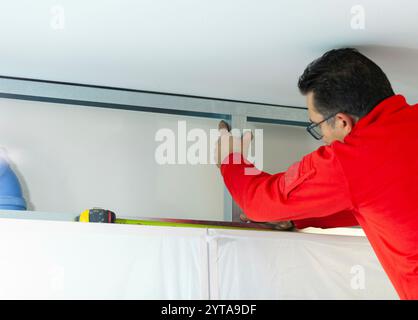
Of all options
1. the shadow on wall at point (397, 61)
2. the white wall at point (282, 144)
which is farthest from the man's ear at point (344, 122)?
the white wall at point (282, 144)

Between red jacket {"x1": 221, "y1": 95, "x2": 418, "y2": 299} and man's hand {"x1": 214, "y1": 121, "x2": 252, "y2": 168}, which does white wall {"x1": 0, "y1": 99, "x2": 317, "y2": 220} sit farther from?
red jacket {"x1": 221, "y1": 95, "x2": 418, "y2": 299}

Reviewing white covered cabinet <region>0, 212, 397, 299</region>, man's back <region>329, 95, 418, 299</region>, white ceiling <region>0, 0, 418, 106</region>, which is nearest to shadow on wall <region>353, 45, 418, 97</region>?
white ceiling <region>0, 0, 418, 106</region>

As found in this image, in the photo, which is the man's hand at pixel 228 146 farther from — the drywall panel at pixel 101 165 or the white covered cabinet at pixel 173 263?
the drywall panel at pixel 101 165

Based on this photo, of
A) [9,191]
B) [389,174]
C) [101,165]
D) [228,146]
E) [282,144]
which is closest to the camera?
[389,174]

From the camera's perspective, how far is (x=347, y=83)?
1.37 metres

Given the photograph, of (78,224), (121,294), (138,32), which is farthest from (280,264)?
(138,32)

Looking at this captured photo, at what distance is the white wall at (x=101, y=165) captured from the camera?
1.73 m

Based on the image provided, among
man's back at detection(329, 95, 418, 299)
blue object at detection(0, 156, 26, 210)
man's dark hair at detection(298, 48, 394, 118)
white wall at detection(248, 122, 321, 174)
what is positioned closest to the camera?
man's back at detection(329, 95, 418, 299)

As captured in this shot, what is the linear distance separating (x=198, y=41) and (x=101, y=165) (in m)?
0.55

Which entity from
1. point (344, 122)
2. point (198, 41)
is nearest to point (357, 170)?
point (344, 122)

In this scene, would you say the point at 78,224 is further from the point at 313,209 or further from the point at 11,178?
the point at 313,209

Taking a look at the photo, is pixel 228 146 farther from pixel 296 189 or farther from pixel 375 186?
pixel 375 186

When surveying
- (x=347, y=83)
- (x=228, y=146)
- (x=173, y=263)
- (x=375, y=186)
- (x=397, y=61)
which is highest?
(x=397, y=61)

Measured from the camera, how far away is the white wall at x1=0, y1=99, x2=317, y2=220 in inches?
68.1
